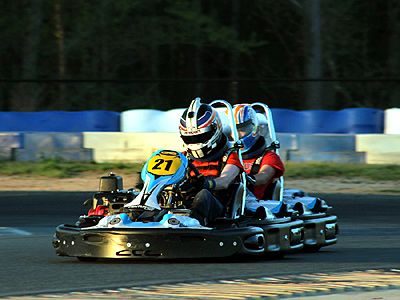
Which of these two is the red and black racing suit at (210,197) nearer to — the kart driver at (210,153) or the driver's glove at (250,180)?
the kart driver at (210,153)

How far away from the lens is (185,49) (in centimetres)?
3441

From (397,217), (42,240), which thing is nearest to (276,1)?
(397,217)

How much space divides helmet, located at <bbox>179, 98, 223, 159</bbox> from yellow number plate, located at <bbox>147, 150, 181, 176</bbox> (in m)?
0.50

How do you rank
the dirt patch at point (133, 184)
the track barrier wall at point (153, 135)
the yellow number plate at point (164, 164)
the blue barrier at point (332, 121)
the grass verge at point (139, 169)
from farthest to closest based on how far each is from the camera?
the blue barrier at point (332, 121) → the track barrier wall at point (153, 135) → the grass verge at point (139, 169) → the dirt patch at point (133, 184) → the yellow number plate at point (164, 164)

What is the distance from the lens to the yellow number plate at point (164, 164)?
7.86 metres

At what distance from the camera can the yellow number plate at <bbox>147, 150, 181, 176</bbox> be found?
25.8 feet

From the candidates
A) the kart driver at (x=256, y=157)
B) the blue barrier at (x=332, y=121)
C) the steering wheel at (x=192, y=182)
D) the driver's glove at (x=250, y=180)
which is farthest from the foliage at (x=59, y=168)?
the steering wheel at (x=192, y=182)

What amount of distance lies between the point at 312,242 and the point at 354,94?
2364 centimetres

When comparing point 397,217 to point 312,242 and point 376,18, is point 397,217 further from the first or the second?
point 376,18

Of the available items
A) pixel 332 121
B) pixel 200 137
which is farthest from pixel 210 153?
pixel 332 121

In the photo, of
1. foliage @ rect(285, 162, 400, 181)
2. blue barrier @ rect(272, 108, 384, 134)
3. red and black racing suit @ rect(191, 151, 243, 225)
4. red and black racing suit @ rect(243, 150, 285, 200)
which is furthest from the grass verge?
red and black racing suit @ rect(191, 151, 243, 225)

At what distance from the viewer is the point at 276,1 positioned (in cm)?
3278

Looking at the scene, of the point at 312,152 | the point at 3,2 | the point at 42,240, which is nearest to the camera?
the point at 42,240

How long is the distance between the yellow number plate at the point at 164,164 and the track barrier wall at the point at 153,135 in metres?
9.95
